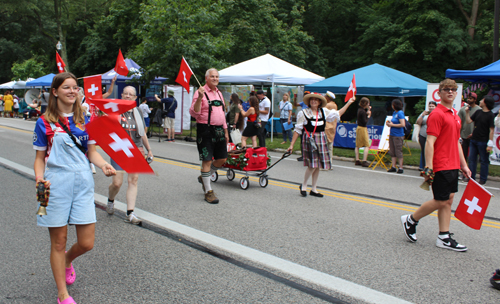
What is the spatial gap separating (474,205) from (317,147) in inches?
116

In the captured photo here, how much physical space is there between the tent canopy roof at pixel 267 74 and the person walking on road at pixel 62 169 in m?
13.7

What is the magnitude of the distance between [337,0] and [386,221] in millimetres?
29394

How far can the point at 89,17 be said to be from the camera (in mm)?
42094

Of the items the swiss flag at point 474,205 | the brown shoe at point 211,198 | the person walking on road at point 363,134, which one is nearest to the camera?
the swiss flag at point 474,205

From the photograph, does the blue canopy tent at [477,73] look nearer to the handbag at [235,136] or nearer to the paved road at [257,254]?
the paved road at [257,254]

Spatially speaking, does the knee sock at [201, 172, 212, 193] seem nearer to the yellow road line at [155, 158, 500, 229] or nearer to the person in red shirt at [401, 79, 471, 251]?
the yellow road line at [155, 158, 500, 229]

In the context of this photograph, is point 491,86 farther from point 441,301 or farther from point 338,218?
point 441,301

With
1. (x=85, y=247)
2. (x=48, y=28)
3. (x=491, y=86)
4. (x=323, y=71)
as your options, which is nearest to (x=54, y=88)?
(x=85, y=247)

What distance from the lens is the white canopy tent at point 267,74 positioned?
16.8 metres

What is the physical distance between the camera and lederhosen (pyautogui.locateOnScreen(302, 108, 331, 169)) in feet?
23.9

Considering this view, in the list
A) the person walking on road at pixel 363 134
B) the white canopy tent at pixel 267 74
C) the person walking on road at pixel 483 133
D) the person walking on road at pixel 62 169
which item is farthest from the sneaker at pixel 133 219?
the white canopy tent at pixel 267 74

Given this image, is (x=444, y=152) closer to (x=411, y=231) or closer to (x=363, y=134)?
(x=411, y=231)

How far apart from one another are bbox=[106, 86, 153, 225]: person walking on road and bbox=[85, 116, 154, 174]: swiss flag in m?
2.26

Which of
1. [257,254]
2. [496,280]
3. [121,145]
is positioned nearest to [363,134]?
[257,254]
